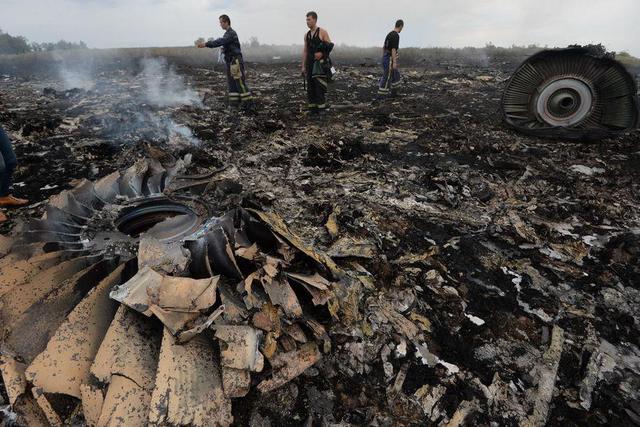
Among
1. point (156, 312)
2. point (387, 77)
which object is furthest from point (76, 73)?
point (156, 312)

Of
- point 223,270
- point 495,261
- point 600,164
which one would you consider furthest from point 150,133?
point 600,164

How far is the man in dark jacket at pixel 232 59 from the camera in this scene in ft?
25.5

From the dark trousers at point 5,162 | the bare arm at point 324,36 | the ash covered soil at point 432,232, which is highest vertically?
the bare arm at point 324,36

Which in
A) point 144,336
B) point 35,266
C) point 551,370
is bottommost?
point 551,370

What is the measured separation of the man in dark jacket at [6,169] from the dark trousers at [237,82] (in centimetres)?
496

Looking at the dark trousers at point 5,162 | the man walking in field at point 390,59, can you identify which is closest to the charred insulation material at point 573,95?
the man walking in field at point 390,59

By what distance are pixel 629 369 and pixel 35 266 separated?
4.15 m

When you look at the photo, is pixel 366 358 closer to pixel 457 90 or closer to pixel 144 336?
pixel 144 336

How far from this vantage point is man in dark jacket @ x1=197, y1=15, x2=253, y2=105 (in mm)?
7766

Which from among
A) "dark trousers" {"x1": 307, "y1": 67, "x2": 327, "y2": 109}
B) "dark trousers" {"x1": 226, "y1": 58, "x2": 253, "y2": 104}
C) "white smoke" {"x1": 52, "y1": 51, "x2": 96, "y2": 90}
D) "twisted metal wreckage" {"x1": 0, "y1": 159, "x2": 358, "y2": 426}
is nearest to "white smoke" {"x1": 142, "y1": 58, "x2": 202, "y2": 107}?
"dark trousers" {"x1": 226, "y1": 58, "x2": 253, "y2": 104}

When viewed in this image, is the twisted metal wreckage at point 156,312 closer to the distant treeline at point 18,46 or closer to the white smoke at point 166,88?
the white smoke at point 166,88

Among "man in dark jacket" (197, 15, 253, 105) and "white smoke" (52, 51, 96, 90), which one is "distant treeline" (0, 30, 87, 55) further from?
"man in dark jacket" (197, 15, 253, 105)

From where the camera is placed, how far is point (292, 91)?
11148mm

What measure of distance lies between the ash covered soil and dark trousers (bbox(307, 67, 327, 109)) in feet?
1.42
